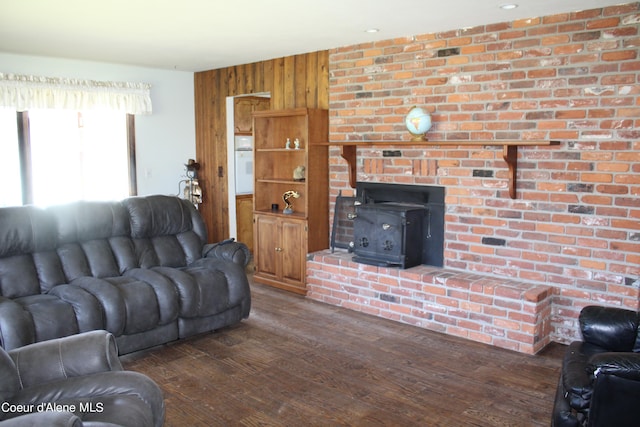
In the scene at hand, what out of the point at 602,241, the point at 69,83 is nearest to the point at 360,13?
the point at 602,241

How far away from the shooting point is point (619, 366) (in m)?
2.08

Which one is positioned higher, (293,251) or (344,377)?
(293,251)

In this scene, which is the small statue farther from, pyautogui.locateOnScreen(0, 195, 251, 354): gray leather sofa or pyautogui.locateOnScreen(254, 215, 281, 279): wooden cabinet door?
pyautogui.locateOnScreen(0, 195, 251, 354): gray leather sofa

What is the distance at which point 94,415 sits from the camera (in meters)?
2.00

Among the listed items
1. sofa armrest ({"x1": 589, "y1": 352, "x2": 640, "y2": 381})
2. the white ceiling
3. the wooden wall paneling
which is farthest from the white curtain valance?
sofa armrest ({"x1": 589, "y1": 352, "x2": 640, "y2": 381})

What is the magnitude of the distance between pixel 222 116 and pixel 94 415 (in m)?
5.02

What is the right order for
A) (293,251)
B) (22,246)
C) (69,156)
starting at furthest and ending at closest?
1. (69,156)
2. (293,251)
3. (22,246)

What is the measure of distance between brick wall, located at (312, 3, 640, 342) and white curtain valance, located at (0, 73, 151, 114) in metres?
3.01

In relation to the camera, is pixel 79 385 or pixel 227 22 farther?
pixel 227 22

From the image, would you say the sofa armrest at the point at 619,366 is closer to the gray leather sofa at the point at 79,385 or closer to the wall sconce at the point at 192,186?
the gray leather sofa at the point at 79,385

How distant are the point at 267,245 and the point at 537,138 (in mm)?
2835

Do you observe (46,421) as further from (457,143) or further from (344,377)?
(457,143)

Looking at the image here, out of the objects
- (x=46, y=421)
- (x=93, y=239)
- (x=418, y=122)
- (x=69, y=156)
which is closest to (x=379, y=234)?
(x=418, y=122)

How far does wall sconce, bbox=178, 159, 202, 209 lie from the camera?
6775 millimetres
